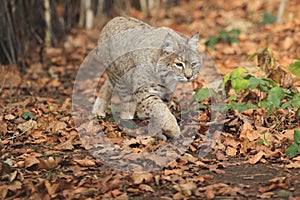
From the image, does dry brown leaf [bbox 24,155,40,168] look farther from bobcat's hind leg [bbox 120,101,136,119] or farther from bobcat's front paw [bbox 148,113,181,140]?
bobcat's hind leg [bbox 120,101,136,119]

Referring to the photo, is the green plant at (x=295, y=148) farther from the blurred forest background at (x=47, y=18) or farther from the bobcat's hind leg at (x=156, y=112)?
the blurred forest background at (x=47, y=18)

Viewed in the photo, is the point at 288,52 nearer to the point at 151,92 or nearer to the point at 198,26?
the point at 198,26

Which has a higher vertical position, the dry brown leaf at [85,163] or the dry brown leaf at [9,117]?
the dry brown leaf at [9,117]

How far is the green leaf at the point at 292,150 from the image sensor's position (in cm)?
395

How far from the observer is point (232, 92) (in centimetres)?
535

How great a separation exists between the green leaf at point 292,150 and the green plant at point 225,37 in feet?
12.0

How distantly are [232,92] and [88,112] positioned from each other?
1535 mm

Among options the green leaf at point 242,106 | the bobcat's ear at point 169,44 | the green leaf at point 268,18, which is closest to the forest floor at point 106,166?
the green leaf at point 242,106

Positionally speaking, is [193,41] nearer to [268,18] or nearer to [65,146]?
[65,146]

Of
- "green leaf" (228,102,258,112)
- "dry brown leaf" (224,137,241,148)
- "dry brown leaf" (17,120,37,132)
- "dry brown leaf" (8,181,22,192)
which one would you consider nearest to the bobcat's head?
"green leaf" (228,102,258,112)

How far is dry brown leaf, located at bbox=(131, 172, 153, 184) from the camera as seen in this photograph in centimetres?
361

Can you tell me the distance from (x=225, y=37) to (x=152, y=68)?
336 cm

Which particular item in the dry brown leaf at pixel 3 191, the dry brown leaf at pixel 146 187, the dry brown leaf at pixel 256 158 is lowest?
the dry brown leaf at pixel 3 191

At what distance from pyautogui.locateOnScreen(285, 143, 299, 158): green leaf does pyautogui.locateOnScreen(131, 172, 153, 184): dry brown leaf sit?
112 cm
